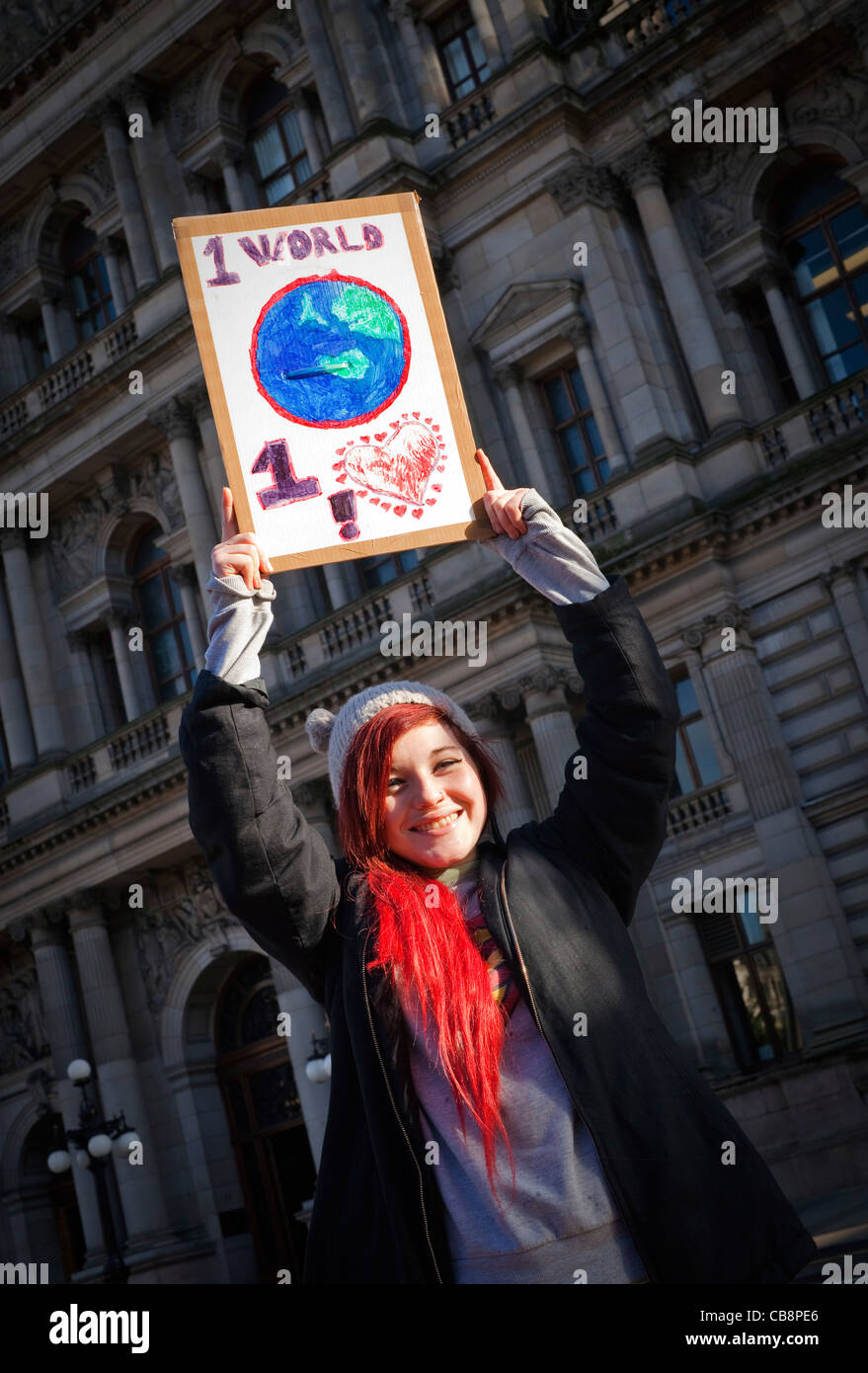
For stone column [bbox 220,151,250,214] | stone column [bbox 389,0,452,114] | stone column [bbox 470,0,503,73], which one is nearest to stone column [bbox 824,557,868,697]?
stone column [bbox 470,0,503,73]

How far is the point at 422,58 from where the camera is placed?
23.3 m

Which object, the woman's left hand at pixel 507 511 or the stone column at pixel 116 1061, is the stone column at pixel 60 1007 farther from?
the woman's left hand at pixel 507 511

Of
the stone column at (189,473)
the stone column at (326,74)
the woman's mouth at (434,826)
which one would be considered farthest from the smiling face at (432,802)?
the stone column at (326,74)

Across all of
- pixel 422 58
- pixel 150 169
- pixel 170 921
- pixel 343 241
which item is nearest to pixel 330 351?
pixel 343 241

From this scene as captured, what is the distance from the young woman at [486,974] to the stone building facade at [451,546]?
14.7m

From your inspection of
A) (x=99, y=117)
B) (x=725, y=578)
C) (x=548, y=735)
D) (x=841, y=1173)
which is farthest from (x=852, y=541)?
(x=99, y=117)

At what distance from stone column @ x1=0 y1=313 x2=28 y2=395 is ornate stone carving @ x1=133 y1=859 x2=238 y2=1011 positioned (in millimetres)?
10961

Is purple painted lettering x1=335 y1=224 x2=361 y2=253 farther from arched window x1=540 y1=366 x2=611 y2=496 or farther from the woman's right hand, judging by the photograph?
arched window x1=540 y1=366 x2=611 y2=496

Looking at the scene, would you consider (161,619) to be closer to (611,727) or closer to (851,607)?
(851,607)

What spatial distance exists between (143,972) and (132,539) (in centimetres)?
818

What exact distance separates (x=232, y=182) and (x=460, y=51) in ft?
15.8

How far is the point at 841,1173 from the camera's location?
53.0 feet

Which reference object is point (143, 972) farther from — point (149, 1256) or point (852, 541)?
point (852, 541)

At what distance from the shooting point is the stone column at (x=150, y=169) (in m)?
26.1
